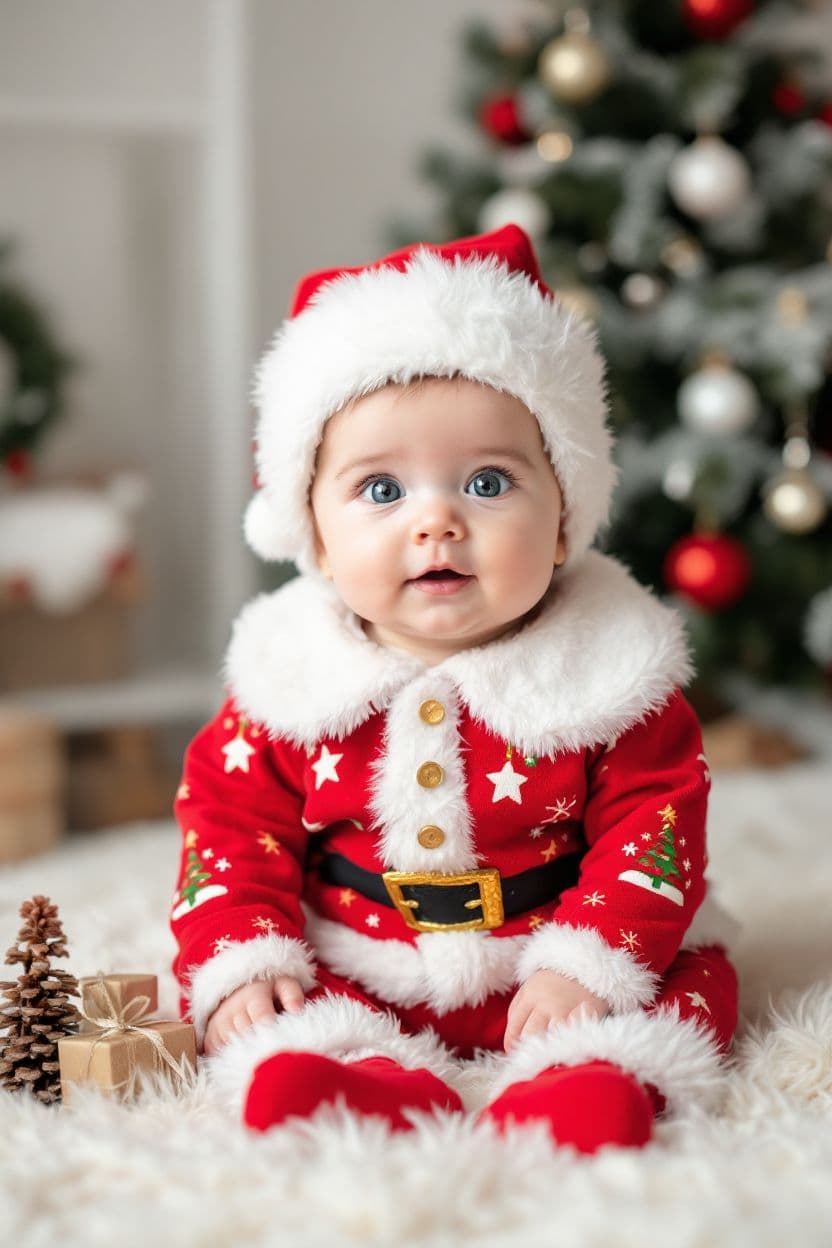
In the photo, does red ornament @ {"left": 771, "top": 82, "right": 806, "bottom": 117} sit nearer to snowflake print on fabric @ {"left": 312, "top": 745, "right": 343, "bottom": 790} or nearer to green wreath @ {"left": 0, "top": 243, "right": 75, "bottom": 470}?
green wreath @ {"left": 0, "top": 243, "right": 75, "bottom": 470}

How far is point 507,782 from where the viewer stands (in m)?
1.00

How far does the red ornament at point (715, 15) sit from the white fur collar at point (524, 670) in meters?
1.37

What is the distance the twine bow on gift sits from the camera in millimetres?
909

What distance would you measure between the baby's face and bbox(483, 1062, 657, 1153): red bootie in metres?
0.34

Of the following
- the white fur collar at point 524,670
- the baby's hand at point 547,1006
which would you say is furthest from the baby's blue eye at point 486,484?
the baby's hand at point 547,1006

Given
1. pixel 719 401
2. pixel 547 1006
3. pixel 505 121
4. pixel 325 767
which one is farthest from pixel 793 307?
pixel 547 1006

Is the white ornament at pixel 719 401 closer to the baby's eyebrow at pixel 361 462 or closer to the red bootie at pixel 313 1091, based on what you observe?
the baby's eyebrow at pixel 361 462

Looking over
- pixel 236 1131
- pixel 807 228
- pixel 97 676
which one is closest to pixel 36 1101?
pixel 236 1131

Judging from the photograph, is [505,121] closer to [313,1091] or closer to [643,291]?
[643,291]

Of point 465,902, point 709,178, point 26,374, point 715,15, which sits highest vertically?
point 715,15

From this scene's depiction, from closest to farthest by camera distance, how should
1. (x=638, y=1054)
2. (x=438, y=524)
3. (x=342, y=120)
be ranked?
(x=638, y=1054) < (x=438, y=524) < (x=342, y=120)

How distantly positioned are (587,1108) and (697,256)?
168cm

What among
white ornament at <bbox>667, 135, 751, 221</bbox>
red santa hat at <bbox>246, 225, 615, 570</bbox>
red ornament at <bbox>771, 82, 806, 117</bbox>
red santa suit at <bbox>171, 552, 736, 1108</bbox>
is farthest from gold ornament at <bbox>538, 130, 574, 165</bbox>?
red santa suit at <bbox>171, 552, 736, 1108</bbox>

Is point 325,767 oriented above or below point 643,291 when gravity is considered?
below
